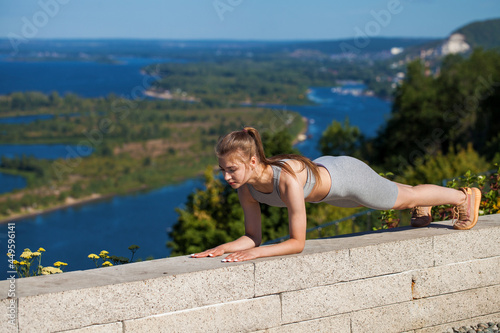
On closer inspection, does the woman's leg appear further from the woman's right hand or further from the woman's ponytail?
the woman's right hand

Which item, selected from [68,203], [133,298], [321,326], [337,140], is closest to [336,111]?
[337,140]

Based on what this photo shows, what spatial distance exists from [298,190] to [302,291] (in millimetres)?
536

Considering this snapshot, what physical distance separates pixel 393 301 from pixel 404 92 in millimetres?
46757

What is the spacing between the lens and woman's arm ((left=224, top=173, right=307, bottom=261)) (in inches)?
113

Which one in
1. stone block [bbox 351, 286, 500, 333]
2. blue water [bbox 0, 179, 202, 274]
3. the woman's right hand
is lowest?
blue water [bbox 0, 179, 202, 274]

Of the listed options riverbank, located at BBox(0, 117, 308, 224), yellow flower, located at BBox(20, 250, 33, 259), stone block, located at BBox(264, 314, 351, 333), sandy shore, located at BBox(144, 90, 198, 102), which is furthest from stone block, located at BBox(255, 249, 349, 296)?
sandy shore, located at BBox(144, 90, 198, 102)

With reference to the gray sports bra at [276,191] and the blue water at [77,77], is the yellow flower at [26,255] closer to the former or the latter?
the gray sports bra at [276,191]

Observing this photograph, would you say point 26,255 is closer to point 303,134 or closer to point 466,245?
point 466,245

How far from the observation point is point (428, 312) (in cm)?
319

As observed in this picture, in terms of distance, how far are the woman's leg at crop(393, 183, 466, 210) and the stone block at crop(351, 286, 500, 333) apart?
1.92 ft

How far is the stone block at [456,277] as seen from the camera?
10.3 feet

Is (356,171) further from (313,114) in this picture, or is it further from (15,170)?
(15,170)

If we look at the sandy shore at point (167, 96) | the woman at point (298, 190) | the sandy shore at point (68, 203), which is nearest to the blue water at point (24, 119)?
the sandy shore at point (167, 96)

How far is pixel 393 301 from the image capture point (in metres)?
3.08
